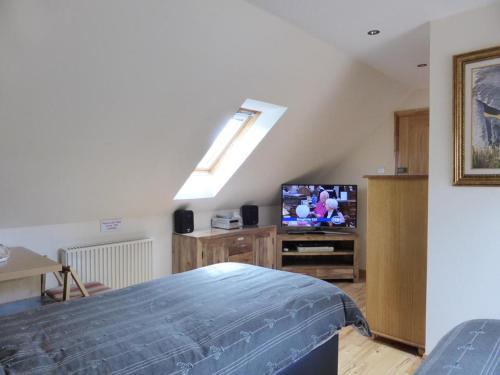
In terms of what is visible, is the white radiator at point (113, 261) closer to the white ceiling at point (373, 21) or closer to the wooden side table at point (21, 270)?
the wooden side table at point (21, 270)

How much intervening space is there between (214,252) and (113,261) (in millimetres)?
956

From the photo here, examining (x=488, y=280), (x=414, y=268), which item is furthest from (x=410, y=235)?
(x=488, y=280)

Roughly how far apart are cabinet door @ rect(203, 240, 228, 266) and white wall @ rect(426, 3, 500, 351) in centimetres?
195

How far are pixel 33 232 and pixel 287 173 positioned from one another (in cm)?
277

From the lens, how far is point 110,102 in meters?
2.32

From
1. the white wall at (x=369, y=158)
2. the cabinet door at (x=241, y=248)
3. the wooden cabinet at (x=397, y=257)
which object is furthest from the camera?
the white wall at (x=369, y=158)

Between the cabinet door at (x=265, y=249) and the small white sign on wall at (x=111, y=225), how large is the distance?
1.51 meters

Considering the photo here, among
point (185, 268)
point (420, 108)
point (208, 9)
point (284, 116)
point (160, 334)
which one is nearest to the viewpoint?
point (160, 334)

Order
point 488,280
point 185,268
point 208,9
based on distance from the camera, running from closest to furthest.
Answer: point 208,9, point 488,280, point 185,268

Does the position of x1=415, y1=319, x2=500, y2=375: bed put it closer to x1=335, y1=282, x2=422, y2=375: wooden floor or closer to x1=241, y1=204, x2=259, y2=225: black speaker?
x1=335, y1=282, x2=422, y2=375: wooden floor

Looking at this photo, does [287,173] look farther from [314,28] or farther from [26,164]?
[26,164]

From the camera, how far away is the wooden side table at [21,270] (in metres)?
2.04

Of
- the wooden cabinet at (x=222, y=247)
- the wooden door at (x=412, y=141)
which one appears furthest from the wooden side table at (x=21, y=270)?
the wooden door at (x=412, y=141)

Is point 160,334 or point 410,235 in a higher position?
point 410,235
